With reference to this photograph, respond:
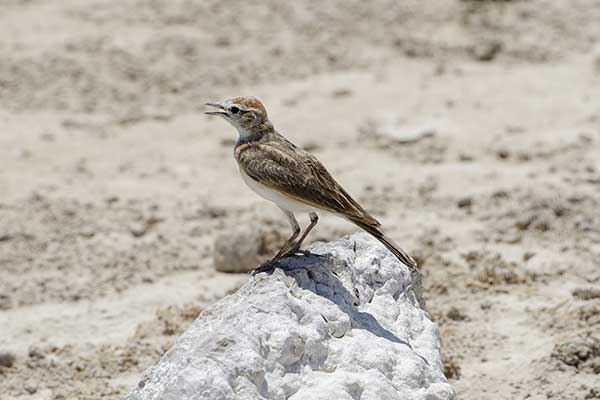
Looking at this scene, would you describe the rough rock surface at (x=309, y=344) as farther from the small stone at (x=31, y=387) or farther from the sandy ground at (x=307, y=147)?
the small stone at (x=31, y=387)

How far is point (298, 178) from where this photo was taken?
219 inches

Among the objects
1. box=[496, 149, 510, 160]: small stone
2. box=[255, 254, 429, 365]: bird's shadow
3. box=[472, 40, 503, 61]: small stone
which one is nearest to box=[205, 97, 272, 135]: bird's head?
box=[255, 254, 429, 365]: bird's shadow

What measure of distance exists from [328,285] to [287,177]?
0.68 meters

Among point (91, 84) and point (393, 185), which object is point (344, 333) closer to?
point (393, 185)

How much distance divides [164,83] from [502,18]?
435cm

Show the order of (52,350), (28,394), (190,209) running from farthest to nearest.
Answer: (190,209) → (52,350) → (28,394)

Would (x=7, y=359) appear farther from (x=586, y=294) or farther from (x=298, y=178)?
(x=586, y=294)

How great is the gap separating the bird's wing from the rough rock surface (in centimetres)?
25

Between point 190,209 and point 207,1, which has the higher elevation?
point 207,1

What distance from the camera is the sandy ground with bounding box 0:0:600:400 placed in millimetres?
7500

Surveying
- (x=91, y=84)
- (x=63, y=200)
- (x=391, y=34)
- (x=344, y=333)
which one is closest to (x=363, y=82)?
(x=391, y=34)

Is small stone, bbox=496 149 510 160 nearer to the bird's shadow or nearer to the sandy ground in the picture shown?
the sandy ground

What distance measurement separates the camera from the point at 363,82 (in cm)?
1255

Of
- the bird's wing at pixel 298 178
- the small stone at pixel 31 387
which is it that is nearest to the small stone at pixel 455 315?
the bird's wing at pixel 298 178
